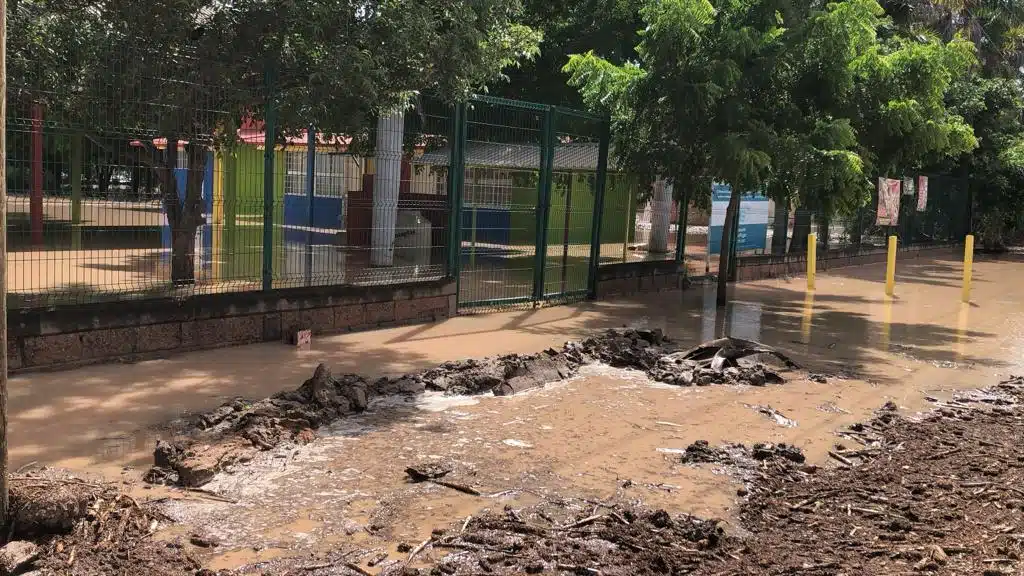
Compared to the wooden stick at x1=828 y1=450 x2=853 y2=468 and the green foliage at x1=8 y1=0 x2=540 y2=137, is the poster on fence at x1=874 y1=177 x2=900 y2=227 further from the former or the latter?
the wooden stick at x1=828 y1=450 x2=853 y2=468

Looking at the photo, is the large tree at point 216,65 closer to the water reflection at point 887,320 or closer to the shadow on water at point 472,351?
the shadow on water at point 472,351

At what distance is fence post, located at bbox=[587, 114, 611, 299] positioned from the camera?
1475 cm

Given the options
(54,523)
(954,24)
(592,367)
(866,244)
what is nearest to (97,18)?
(592,367)

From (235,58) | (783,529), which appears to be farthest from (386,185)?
(783,529)

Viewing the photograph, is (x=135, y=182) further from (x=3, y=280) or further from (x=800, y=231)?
(x=800, y=231)

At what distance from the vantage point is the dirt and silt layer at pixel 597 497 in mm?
4730

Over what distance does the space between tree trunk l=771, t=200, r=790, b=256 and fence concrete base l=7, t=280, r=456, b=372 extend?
10.1m

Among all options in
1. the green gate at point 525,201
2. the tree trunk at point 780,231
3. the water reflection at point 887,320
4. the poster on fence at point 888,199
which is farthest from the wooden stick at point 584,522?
the poster on fence at point 888,199

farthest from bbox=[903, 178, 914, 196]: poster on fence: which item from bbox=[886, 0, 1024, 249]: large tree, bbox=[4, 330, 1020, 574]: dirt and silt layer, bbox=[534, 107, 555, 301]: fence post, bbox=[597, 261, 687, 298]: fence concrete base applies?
bbox=[4, 330, 1020, 574]: dirt and silt layer

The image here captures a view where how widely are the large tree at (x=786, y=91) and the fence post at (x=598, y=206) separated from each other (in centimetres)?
85

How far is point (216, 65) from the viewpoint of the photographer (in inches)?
372

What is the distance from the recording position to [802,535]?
17.1ft

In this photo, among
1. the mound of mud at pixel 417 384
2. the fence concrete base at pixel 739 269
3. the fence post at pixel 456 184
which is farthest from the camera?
the fence concrete base at pixel 739 269

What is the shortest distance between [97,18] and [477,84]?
4.20 metres
